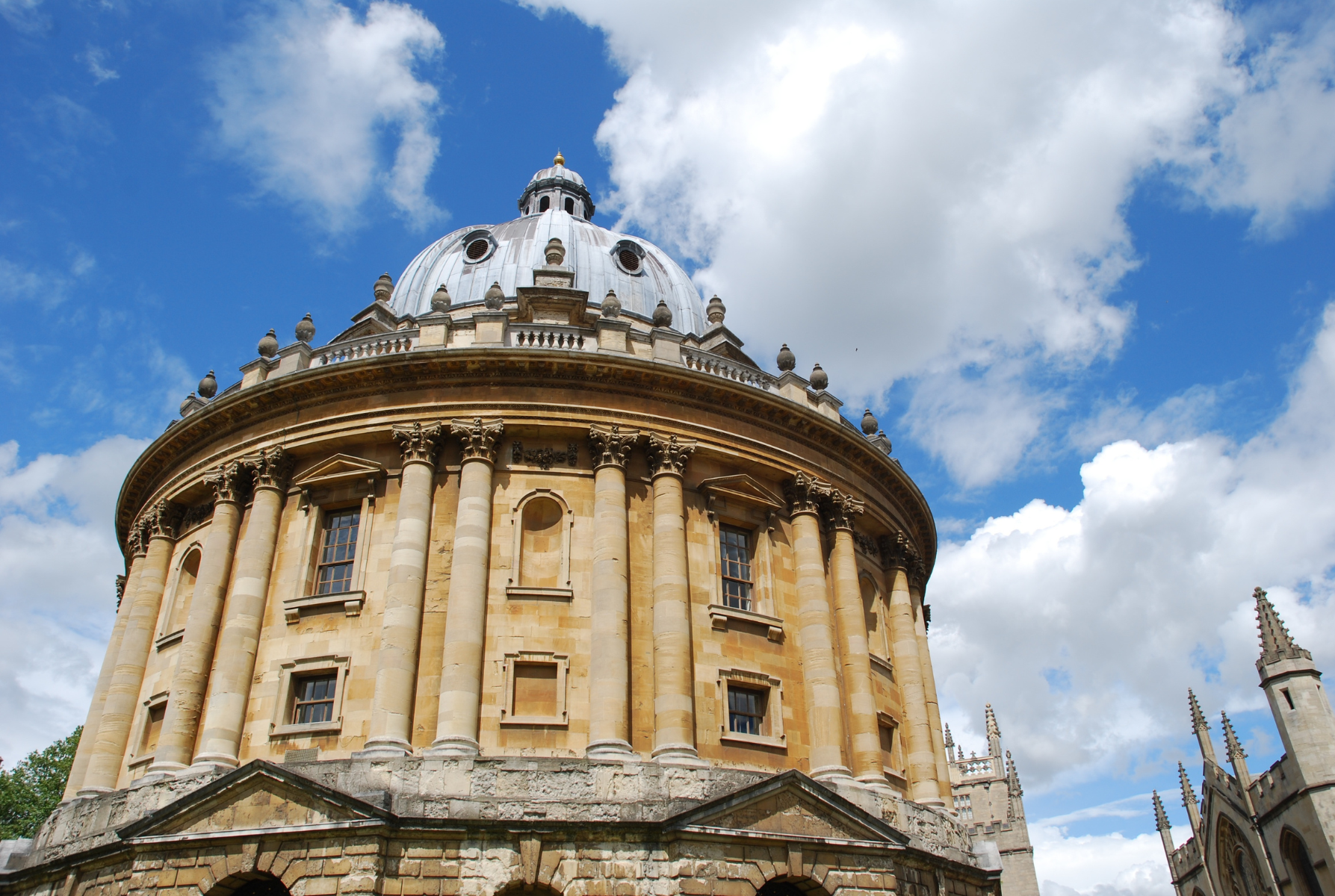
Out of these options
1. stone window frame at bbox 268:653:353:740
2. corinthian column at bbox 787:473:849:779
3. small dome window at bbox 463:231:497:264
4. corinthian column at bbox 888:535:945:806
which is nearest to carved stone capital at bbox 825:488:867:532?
corinthian column at bbox 787:473:849:779

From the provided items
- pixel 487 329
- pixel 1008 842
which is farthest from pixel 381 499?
pixel 1008 842

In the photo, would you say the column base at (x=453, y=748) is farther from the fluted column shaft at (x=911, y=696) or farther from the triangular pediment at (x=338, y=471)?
the fluted column shaft at (x=911, y=696)

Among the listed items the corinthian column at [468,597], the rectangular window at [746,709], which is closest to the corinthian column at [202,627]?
the corinthian column at [468,597]

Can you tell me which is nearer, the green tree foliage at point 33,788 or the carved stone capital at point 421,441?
the carved stone capital at point 421,441

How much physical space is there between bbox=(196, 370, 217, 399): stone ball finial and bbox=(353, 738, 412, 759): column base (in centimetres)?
1408

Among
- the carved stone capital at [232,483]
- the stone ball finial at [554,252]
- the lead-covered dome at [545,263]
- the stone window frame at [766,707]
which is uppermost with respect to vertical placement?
the lead-covered dome at [545,263]

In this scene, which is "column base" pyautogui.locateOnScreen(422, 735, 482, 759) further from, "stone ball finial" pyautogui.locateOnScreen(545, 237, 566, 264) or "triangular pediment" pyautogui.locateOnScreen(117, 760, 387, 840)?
"stone ball finial" pyautogui.locateOnScreen(545, 237, 566, 264)

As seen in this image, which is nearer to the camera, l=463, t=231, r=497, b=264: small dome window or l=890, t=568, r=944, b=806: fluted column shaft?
l=890, t=568, r=944, b=806: fluted column shaft

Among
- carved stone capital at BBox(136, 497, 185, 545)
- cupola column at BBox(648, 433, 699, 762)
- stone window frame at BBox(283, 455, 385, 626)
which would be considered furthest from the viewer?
carved stone capital at BBox(136, 497, 185, 545)

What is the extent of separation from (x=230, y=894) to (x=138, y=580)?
11546mm

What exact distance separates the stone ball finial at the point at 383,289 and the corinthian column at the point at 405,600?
15139mm

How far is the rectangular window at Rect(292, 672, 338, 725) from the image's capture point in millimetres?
21547

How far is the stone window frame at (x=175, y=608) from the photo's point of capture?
24.8 meters

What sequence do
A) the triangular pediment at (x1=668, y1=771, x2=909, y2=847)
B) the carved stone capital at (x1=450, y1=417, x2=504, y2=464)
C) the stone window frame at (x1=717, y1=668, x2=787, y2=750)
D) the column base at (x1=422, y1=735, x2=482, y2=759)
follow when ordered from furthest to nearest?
the carved stone capital at (x1=450, y1=417, x2=504, y2=464), the stone window frame at (x1=717, y1=668, x2=787, y2=750), the column base at (x1=422, y1=735, x2=482, y2=759), the triangular pediment at (x1=668, y1=771, x2=909, y2=847)
